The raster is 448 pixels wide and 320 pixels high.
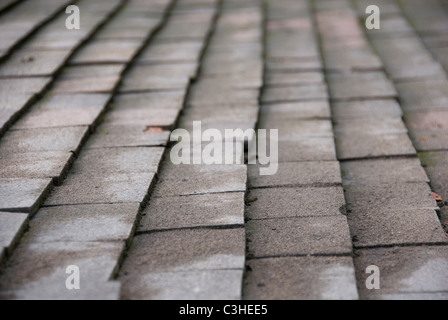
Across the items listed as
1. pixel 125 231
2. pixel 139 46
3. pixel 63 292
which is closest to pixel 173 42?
pixel 139 46

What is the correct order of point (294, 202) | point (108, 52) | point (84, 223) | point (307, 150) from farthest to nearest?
point (108, 52), point (307, 150), point (294, 202), point (84, 223)

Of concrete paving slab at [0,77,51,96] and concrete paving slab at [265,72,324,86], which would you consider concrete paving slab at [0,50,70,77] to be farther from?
concrete paving slab at [265,72,324,86]

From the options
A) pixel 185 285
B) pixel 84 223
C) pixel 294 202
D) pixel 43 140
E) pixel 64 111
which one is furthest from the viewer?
pixel 64 111

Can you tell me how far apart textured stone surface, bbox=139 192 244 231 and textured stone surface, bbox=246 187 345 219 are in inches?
3.7

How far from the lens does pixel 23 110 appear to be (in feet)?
10.1

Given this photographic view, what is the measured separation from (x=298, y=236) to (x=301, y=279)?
28cm

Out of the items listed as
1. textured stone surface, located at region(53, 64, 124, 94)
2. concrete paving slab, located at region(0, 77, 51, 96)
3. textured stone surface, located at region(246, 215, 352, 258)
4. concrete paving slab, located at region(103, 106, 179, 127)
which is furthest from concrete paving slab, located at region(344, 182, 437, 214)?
concrete paving slab, located at region(0, 77, 51, 96)

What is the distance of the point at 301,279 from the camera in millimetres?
1830

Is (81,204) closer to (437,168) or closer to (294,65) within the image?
(437,168)

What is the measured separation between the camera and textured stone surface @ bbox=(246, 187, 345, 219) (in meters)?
2.27

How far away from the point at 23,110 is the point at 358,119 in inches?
74.0

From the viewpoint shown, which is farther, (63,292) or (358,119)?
(358,119)

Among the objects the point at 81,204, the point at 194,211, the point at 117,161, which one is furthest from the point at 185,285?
the point at 117,161
